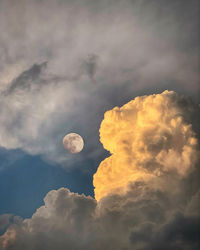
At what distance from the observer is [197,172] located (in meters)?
50.6

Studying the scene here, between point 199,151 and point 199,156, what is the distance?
1.52 m

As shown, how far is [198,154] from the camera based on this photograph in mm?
49219

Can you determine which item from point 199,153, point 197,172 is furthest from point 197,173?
point 199,153

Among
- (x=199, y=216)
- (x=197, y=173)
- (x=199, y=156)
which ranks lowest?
(x=199, y=216)

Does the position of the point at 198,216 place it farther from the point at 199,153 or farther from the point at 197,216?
the point at 199,153

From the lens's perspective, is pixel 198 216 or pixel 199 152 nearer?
pixel 198 216

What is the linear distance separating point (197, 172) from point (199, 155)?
18.9 ft

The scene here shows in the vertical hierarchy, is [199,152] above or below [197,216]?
above

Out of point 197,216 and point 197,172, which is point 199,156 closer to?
point 197,172

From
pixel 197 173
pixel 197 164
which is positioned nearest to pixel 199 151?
pixel 197 164

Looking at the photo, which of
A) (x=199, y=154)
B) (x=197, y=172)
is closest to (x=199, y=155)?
(x=199, y=154)

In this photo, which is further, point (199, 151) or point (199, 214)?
point (199, 151)

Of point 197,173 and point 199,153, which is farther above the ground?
point 199,153

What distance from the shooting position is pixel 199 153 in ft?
162
